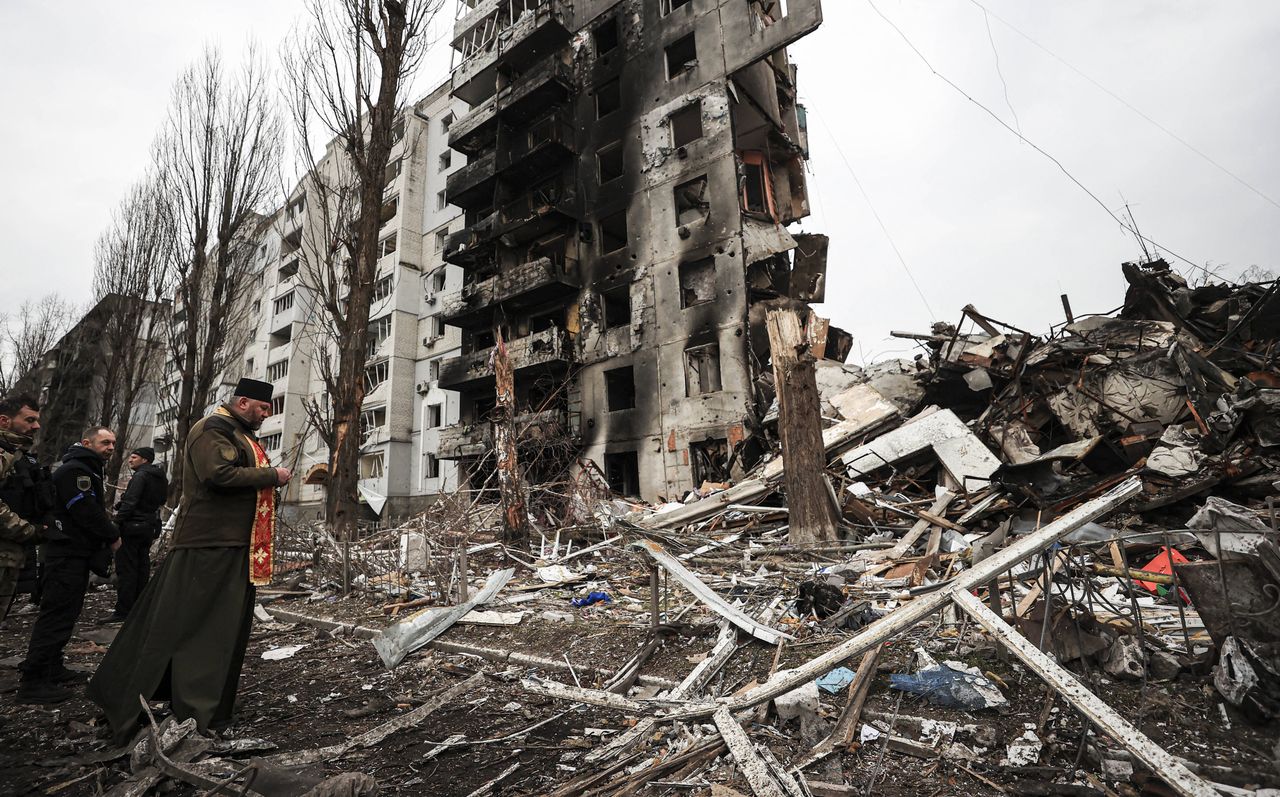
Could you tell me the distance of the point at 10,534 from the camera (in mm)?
3801

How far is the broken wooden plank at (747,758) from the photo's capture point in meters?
1.92

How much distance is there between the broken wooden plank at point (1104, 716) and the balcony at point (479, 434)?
53.8 ft

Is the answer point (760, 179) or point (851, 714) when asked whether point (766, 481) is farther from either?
point (760, 179)

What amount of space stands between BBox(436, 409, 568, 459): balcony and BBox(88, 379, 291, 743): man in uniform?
14.1 metres

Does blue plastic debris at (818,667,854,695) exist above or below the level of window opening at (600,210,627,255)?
below

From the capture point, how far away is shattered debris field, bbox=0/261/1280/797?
2.45 meters

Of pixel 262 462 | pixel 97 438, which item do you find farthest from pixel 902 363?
pixel 97 438

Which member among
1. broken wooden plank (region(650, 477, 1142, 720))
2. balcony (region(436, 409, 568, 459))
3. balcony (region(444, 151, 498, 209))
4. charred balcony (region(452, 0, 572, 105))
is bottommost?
broken wooden plank (region(650, 477, 1142, 720))

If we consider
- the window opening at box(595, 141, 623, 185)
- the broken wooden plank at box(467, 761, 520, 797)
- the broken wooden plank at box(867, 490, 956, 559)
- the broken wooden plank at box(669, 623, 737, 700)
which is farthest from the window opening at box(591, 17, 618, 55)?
the broken wooden plank at box(467, 761, 520, 797)

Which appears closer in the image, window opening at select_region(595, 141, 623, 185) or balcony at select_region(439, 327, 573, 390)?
balcony at select_region(439, 327, 573, 390)

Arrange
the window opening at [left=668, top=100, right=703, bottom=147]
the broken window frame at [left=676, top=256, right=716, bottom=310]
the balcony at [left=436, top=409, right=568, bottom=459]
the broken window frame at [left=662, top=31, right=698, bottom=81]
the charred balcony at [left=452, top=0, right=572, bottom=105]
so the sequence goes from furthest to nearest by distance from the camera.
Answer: the charred balcony at [left=452, top=0, right=572, bottom=105] < the broken window frame at [left=662, top=31, right=698, bottom=81] < the window opening at [left=668, top=100, right=703, bottom=147] < the balcony at [left=436, top=409, right=568, bottom=459] < the broken window frame at [left=676, top=256, right=716, bottom=310]

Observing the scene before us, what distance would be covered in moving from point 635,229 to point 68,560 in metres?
18.0

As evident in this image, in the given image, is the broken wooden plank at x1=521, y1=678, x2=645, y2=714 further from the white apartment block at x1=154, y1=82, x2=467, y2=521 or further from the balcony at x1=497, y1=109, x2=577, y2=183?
the white apartment block at x1=154, y1=82, x2=467, y2=521

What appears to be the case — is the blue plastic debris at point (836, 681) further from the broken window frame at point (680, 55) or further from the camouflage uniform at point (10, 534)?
the broken window frame at point (680, 55)
